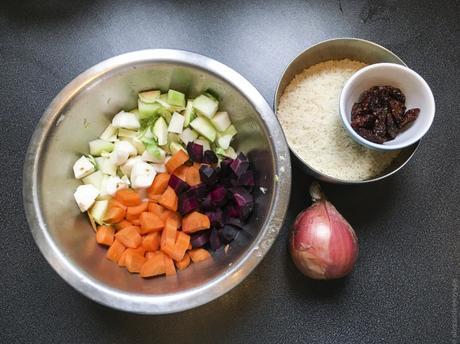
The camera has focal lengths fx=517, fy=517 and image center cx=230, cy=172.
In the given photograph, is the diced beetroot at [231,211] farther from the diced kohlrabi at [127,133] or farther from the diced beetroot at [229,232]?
the diced kohlrabi at [127,133]

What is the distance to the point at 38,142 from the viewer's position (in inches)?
48.3

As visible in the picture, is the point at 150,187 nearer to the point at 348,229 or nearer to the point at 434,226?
the point at 348,229

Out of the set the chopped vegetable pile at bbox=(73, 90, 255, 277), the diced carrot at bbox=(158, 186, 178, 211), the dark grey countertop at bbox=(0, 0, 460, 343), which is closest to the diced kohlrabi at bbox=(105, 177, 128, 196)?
the chopped vegetable pile at bbox=(73, 90, 255, 277)

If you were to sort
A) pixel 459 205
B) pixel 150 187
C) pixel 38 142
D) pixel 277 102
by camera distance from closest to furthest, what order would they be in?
pixel 38 142
pixel 150 187
pixel 277 102
pixel 459 205

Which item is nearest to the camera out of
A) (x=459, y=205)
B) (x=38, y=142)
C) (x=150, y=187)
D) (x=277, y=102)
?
(x=38, y=142)

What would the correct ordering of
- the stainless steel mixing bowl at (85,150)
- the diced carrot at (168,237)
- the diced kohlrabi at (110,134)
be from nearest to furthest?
the stainless steel mixing bowl at (85,150)
the diced carrot at (168,237)
the diced kohlrabi at (110,134)

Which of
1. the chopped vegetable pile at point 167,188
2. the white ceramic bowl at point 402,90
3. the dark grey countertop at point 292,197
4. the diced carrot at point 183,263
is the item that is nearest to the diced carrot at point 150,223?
the chopped vegetable pile at point 167,188

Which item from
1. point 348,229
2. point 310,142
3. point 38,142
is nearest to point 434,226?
point 348,229

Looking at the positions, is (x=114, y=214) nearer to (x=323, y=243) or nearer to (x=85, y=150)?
(x=85, y=150)

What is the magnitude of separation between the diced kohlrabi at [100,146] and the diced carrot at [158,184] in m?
0.16

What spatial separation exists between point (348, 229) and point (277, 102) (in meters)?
0.40

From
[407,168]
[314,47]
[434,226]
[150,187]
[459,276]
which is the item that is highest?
[314,47]

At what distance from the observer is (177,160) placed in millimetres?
1347

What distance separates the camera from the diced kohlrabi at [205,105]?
1.35 m
